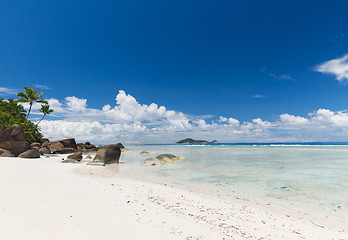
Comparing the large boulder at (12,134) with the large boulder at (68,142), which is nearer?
the large boulder at (12,134)

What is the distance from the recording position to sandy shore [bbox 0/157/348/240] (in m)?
4.43

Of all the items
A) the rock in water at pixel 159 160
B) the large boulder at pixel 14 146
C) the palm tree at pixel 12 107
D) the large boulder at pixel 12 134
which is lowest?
the rock in water at pixel 159 160

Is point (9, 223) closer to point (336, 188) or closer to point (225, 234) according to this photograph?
point (225, 234)

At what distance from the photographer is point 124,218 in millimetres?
5508

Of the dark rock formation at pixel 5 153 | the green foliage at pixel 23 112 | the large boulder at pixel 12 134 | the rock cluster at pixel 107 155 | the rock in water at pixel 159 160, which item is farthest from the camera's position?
the green foliage at pixel 23 112

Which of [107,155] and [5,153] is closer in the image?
[5,153]

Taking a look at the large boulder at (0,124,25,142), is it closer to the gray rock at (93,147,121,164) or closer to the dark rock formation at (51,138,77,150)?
the gray rock at (93,147,121,164)

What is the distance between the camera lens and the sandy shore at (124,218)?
443cm

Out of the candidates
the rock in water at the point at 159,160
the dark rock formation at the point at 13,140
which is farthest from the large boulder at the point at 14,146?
the rock in water at the point at 159,160

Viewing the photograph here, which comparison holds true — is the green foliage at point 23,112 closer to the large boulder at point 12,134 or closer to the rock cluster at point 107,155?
the large boulder at point 12,134

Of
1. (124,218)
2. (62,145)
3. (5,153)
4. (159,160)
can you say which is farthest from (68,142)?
(124,218)

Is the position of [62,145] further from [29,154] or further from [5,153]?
[5,153]

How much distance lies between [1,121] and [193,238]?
47.8 metres

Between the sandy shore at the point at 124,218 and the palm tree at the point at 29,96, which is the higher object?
the palm tree at the point at 29,96
